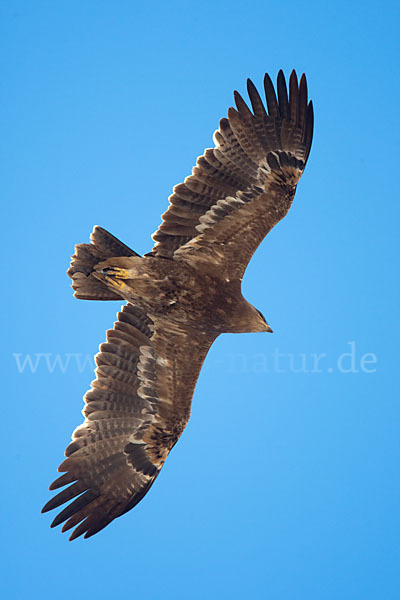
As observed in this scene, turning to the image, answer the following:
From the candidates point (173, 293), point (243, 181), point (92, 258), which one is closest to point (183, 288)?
point (173, 293)

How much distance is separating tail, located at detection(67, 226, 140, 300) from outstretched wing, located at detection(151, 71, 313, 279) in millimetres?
447

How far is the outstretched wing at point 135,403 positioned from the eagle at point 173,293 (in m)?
0.01

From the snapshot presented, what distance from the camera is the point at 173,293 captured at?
26.3ft

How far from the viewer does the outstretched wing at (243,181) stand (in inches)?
303

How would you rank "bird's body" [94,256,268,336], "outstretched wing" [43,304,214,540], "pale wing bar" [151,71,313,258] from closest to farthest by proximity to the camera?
"pale wing bar" [151,71,313,258] → "bird's body" [94,256,268,336] → "outstretched wing" [43,304,214,540]

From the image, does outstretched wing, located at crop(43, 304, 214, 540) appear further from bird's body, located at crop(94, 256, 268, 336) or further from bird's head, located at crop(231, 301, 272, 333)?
bird's head, located at crop(231, 301, 272, 333)

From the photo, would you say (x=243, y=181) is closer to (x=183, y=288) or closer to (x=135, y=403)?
(x=183, y=288)

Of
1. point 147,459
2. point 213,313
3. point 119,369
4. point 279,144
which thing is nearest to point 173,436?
point 147,459

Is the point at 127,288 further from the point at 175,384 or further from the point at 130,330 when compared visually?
the point at 175,384

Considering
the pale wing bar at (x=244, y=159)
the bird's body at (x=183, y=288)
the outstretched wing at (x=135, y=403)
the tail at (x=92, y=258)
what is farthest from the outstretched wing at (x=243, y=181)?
the outstretched wing at (x=135, y=403)

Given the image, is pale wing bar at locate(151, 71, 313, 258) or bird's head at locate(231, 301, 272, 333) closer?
pale wing bar at locate(151, 71, 313, 258)

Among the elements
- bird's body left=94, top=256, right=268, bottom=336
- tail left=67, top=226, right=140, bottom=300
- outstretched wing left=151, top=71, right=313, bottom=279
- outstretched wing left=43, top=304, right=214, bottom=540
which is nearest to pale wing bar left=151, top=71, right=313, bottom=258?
outstretched wing left=151, top=71, right=313, bottom=279

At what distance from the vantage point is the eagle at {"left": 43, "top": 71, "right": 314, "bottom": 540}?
775 centimetres

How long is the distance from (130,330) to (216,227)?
1588 millimetres
